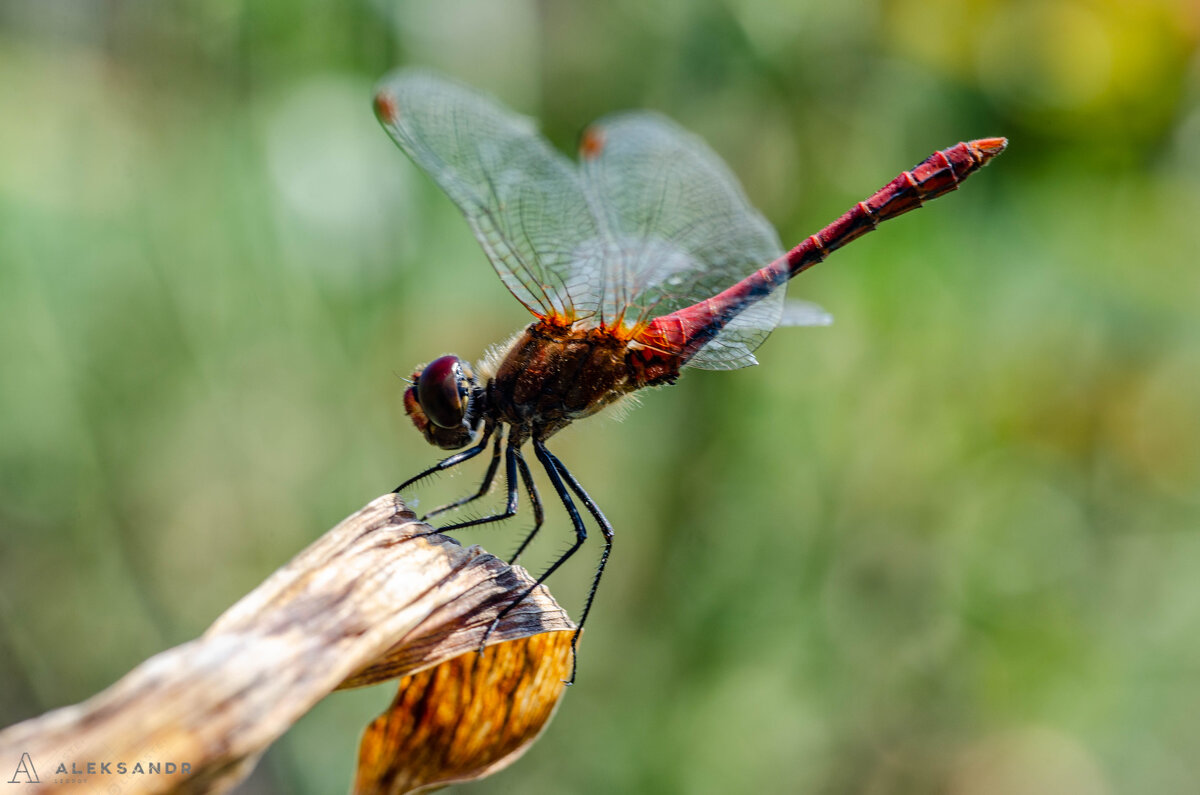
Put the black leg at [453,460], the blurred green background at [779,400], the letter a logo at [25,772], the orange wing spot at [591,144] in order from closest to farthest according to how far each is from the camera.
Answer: the letter a logo at [25,772]
the black leg at [453,460]
the orange wing spot at [591,144]
the blurred green background at [779,400]

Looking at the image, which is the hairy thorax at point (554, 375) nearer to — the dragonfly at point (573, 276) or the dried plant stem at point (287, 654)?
the dragonfly at point (573, 276)

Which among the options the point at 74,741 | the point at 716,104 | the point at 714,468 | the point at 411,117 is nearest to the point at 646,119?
the point at 716,104

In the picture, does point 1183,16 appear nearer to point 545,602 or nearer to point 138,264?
point 545,602

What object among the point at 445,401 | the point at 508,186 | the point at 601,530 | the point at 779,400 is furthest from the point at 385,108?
the point at 779,400

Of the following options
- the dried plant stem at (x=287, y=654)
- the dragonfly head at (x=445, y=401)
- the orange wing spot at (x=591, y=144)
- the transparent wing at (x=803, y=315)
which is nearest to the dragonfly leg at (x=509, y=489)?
the dragonfly head at (x=445, y=401)

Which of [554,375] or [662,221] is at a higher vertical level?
[662,221]

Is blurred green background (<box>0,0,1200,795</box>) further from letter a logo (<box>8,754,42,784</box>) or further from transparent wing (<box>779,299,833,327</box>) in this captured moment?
letter a logo (<box>8,754,42,784</box>)

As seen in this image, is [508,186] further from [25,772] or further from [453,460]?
[25,772]
